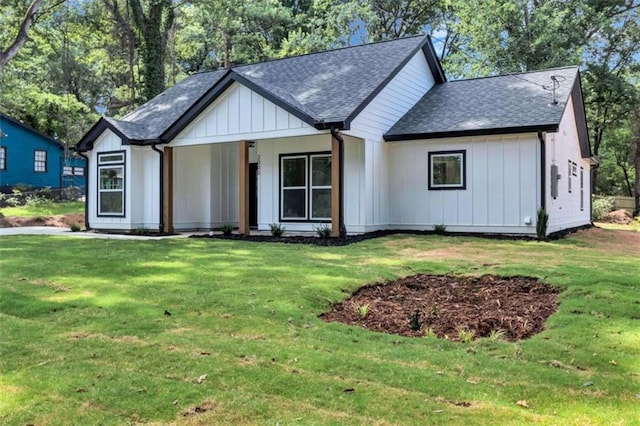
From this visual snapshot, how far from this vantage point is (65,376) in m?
3.33

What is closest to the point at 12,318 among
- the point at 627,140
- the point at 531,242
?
the point at 531,242

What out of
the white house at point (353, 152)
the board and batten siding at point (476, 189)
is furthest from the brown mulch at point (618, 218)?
the board and batten siding at point (476, 189)

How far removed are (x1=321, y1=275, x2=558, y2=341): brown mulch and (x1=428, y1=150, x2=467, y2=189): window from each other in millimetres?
6361

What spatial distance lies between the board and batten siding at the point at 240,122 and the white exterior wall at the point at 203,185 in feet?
5.01

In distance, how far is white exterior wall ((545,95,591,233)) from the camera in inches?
503

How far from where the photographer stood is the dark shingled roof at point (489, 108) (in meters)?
12.1

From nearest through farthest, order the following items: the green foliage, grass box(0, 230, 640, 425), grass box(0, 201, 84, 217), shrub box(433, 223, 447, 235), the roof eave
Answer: grass box(0, 230, 640, 425) < the roof eave < the green foliage < shrub box(433, 223, 447, 235) < grass box(0, 201, 84, 217)

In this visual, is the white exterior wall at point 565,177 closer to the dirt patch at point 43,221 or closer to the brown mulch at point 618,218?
the brown mulch at point 618,218

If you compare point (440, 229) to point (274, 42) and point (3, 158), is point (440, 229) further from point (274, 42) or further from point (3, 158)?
point (3, 158)

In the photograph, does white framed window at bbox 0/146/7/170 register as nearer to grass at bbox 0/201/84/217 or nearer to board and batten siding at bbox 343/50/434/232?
grass at bbox 0/201/84/217

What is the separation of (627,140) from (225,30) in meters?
28.1

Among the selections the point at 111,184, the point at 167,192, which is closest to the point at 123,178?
the point at 111,184

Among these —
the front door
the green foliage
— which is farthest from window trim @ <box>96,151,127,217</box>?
the green foliage

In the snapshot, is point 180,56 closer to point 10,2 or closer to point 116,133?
point 10,2
